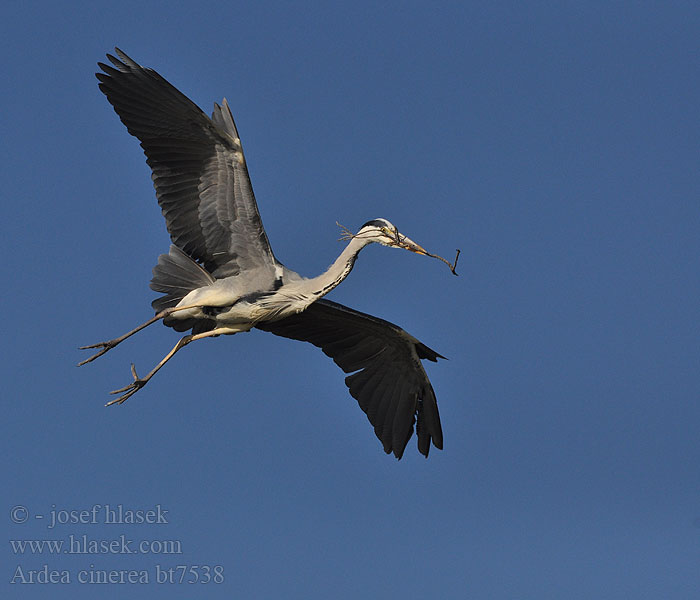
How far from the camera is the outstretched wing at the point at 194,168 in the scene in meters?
11.8

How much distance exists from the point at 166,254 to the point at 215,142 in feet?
4.73

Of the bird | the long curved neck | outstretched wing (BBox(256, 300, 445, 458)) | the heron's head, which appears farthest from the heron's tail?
outstretched wing (BBox(256, 300, 445, 458))

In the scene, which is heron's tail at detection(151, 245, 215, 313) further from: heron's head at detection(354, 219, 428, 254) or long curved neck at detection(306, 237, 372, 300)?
heron's head at detection(354, 219, 428, 254)

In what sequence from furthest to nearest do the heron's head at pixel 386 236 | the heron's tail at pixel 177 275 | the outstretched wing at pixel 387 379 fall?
the outstretched wing at pixel 387 379, the heron's tail at pixel 177 275, the heron's head at pixel 386 236

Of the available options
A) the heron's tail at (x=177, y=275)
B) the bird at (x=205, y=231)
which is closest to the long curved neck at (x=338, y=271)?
the bird at (x=205, y=231)

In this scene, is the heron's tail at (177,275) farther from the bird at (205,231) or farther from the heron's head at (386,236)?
the heron's head at (386,236)

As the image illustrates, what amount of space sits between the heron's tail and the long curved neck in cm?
116

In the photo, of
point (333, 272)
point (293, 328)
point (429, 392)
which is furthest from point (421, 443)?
point (333, 272)

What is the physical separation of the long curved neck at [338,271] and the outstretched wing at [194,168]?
0.56 metres

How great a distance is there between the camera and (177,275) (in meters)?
12.5

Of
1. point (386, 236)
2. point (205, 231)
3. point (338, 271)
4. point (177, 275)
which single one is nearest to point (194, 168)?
point (205, 231)

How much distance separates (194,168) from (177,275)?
1.20 m

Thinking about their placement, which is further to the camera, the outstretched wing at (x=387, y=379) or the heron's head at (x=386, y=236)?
the outstretched wing at (x=387, y=379)

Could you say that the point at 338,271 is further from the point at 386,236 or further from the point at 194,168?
the point at 194,168
